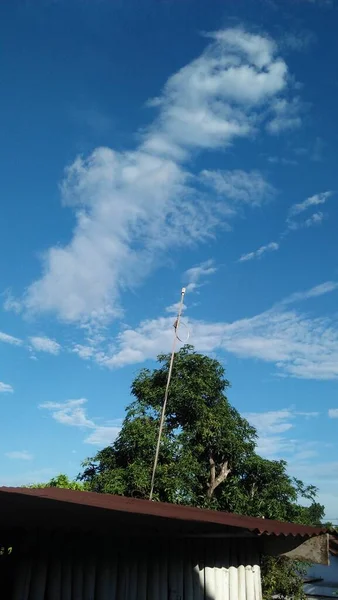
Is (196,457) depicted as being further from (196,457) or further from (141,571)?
(141,571)

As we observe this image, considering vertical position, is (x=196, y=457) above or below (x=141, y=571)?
above

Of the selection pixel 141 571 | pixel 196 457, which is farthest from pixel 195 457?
pixel 141 571

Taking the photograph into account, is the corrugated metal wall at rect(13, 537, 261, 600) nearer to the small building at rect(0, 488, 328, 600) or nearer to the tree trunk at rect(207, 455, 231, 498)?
the small building at rect(0, 488, 328, 600)

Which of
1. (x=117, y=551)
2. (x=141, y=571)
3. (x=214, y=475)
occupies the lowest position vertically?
(x=141, y=571)

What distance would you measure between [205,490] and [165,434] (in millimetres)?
2445

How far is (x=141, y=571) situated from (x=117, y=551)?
516mm

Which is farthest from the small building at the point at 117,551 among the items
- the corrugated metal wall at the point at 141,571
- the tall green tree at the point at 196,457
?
the tall green tree at the point at 196,457

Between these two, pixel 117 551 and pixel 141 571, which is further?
pixel 141 571

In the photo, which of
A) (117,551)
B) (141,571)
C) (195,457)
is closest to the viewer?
(117,551)

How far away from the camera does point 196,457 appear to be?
1723 cm

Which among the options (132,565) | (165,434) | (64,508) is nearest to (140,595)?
(132,565)

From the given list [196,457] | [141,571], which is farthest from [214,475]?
[141,571]

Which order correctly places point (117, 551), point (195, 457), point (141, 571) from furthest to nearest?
point (195, 457)
point (141, 571)
point (117, 551)

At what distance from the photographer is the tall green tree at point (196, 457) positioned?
15.9m
